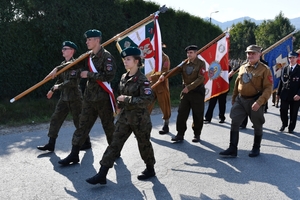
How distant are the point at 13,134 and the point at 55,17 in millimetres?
4353

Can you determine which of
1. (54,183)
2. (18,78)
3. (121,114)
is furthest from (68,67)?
(18,78)

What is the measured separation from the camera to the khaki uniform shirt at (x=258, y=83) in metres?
5.16

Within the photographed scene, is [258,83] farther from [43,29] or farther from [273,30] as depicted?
[273,30]

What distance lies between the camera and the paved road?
12.8 ft

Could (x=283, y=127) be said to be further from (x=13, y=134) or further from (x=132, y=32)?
(x=13, y=134)

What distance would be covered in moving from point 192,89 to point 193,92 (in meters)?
0.15

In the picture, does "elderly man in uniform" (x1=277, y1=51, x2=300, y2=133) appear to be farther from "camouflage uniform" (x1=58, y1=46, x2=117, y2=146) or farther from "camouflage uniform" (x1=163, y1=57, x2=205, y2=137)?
"camouflage uniform" (x1=58, y1=46, x2=117, y2=146)

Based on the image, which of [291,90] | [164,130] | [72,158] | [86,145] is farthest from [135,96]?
[291,90]

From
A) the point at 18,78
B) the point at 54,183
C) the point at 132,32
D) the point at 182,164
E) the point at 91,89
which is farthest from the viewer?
the point at 18,78

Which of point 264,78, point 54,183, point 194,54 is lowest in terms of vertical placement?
point 54,183

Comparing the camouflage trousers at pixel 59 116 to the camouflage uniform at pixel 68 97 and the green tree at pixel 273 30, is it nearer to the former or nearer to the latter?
the camouflage uniform at pixel 68 97

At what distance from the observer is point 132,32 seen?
5641 millimetres

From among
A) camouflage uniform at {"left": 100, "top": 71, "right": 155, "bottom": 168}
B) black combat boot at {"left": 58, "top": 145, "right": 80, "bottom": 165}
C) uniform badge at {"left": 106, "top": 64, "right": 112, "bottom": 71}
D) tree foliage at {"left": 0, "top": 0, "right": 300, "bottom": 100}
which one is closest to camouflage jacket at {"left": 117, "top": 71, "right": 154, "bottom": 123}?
camouflage uniform at {"left": 100, "top": 71, "right": 155, "bottom": 168}

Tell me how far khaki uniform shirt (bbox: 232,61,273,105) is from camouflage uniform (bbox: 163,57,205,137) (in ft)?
2.60
